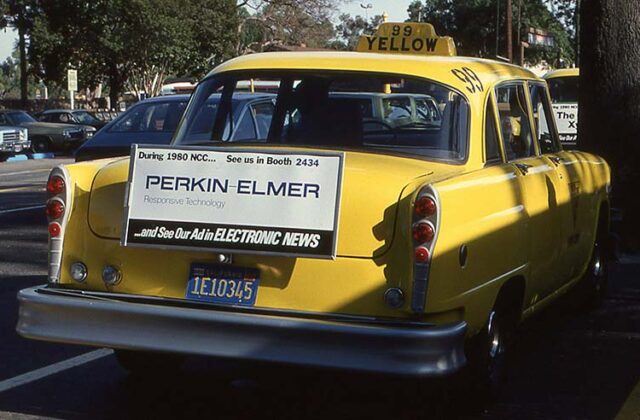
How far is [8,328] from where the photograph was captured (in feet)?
27.4

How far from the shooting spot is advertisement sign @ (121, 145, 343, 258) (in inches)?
220

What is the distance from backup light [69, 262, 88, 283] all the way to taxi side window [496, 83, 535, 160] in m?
2.51

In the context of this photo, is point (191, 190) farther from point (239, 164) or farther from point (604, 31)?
point (604, 31)

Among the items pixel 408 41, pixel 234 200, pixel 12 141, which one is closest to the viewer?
pixel 234 200

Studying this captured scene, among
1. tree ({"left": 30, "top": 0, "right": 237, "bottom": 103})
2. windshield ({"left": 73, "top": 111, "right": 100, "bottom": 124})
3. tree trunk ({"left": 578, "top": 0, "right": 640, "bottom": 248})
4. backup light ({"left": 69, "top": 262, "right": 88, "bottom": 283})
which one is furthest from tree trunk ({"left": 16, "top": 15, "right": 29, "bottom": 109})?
backup light ({"left": 69, "top": 262, "right": 88, "bottom": 283})

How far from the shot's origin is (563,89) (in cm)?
2995

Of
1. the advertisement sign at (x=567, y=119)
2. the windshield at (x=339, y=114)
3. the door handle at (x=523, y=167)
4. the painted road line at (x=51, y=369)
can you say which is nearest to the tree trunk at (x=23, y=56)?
the advertisement sign at (x=567, y=119)

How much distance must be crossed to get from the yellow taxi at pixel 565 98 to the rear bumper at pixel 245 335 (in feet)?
80.9

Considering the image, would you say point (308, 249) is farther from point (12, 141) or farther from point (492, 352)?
point (12, 141)

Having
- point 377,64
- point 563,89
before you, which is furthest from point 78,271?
point 563,89

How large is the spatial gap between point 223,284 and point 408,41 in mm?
3079

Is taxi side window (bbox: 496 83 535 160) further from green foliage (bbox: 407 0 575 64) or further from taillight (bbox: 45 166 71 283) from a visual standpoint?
green foliage (bbox: 407 0 575 64)

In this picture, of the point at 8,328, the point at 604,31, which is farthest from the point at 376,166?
the point at 604,31

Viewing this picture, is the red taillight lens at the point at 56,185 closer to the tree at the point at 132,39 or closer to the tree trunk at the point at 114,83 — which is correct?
the tree at the point at 132,39
